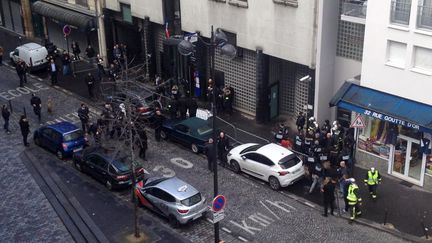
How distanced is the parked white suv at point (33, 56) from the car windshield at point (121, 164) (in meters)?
17.1

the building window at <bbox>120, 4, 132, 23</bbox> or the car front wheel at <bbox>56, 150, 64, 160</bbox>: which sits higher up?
the building window at <bbox>120, 4, 132, 23</bbox>

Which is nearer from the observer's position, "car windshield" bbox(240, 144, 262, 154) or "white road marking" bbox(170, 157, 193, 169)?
"car windshield" bbox(240, 144, 262, 154)

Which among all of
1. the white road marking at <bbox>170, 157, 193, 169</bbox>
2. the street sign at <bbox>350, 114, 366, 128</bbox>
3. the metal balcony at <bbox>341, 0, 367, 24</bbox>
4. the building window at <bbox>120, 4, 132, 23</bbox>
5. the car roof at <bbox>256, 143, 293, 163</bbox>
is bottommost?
the white road marking at <bbox>170, 157, 193, 169</bbox>

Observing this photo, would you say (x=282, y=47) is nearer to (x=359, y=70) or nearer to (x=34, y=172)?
(x=359, y=70)

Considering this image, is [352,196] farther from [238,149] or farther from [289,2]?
[289,2]

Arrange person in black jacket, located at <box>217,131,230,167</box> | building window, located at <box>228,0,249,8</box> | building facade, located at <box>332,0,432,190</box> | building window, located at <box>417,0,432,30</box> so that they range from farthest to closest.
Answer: building window, located at <box>228,0,249,8</box>
person in black jacket, located at <box>217,131,230,167</box>
building facade, located at <box>332,0,432,190</box>
building window, located at <box>417,0,432,30</box>

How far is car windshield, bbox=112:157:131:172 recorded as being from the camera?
2514cm

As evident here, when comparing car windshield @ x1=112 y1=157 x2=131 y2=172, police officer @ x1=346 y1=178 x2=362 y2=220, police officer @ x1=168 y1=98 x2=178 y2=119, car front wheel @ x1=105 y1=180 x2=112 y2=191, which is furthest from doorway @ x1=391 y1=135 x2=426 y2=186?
car front wheel @ x1=105 y1=180 x2=112 y2=191

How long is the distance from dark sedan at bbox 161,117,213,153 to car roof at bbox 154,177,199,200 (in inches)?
204

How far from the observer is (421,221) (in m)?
22.4

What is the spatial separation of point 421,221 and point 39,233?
47.1 feet

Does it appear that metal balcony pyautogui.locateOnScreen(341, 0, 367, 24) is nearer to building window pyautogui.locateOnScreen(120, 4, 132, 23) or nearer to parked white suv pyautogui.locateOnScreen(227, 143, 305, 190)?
parked white suv pyautogui.locateOnScreen(227, 143, 305, 190)

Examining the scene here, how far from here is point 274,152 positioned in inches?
996

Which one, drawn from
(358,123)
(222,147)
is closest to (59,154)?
(222,147)
